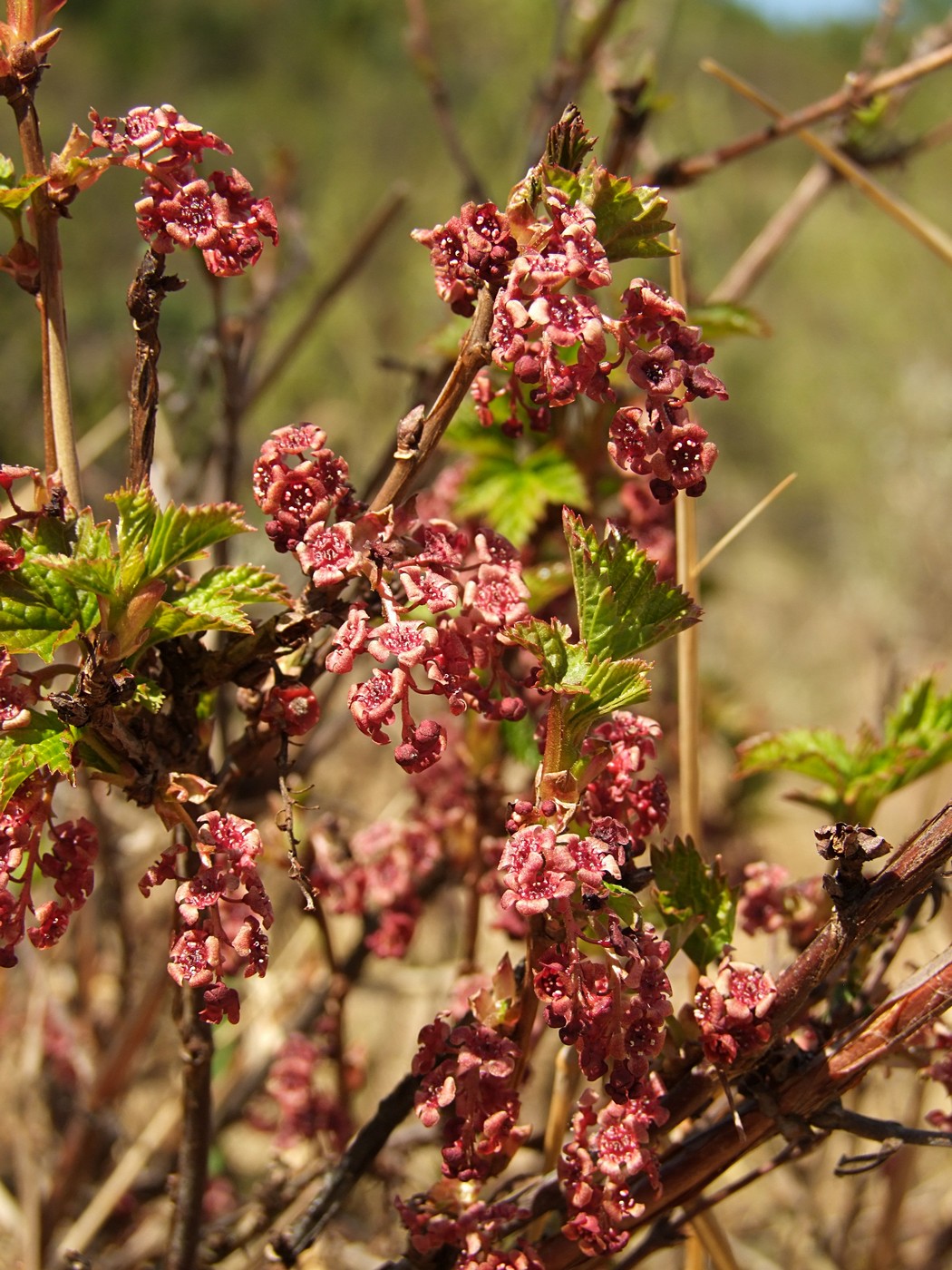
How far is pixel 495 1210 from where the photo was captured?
2.42 feet

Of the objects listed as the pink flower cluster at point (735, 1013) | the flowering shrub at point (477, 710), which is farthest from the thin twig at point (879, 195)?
the pink flower cluster at point (735, 1013)

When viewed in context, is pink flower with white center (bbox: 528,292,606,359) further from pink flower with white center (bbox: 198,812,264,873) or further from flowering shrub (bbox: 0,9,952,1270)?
pink flower with white center (bbox: 198,812,264,873)

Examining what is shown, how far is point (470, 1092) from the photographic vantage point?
694mm

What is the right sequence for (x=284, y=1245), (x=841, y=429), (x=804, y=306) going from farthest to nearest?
(x=804, y=306), (x=841, y=429), (x=284, y=1245)

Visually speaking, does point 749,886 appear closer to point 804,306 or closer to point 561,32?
point 561,32

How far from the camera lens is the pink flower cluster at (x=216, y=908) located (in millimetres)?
606

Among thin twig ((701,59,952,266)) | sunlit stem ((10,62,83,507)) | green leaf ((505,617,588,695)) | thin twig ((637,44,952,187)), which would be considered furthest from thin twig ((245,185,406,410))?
green leaf ((505,617,588,695))

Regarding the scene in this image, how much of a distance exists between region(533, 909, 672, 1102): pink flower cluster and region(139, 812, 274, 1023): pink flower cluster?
0.54ft

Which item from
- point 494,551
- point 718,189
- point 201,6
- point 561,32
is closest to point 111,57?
point 201,6

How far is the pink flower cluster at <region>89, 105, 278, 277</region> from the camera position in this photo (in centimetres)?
63

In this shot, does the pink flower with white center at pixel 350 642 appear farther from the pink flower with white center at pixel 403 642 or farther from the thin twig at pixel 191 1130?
the thin twig at pixel 191 1130

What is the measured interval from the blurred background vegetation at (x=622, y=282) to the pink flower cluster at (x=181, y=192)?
1.32m

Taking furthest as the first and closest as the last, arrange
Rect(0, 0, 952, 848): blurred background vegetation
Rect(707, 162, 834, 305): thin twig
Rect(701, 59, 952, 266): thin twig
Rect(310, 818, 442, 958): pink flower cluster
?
1. Rect(0, 0, 952, 848): blurred background vegetation
2. Rect(707, 162, 834, 305): thin twig
3. Rect(310, 818, 442, 958): pink flower cluster
4. Rect(701, 59, 952, 266): thin twig

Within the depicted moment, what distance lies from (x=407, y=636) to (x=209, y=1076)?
44 centimetres
